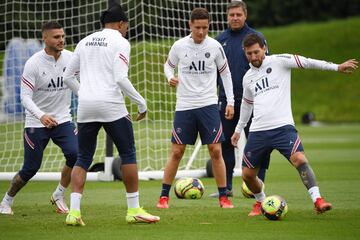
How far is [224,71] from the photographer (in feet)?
36.9

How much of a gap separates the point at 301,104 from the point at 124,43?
3414 cm

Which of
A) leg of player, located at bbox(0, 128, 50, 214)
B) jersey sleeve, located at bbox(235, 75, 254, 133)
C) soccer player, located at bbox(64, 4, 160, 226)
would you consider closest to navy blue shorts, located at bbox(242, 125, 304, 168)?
jersey sleeve, located at bbox(235, 75, 254, 133)

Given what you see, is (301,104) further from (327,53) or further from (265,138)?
(265,138)

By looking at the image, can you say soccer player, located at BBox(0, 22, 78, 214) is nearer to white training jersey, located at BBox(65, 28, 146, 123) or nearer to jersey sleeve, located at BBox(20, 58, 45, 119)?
jersey sleeve, located at BBox(20, 58, 45, 119)

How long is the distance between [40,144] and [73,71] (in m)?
1.45

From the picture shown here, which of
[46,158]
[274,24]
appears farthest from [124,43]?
[274,24]

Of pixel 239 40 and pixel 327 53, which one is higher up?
pixel 239 40

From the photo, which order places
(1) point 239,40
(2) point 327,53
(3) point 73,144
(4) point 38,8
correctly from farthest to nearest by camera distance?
(2) point 327,53 < (4) point 38,8 < (1) point 239,40 < (3) point 73,144

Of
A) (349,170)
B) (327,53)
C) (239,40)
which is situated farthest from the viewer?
(327,53)

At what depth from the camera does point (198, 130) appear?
11.4 m

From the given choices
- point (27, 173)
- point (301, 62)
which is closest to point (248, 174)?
point (301, 62)

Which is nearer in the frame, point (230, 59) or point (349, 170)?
point (230, 59)

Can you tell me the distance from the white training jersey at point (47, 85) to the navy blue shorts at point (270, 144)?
7.29 ft

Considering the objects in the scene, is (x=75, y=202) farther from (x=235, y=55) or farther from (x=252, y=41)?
(x=235, y=55)
